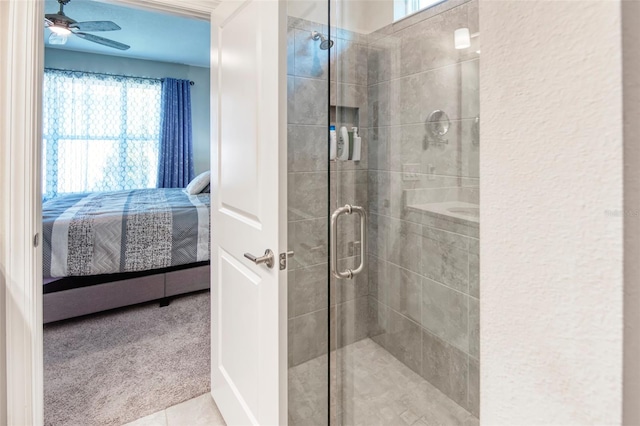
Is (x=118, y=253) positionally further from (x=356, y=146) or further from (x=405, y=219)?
(x=405, y=219)

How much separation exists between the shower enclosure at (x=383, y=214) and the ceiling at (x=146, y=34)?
218 centimetres

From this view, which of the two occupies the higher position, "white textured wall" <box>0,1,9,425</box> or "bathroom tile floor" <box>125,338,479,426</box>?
"white textured wall" <box>0,1,9,425</box>

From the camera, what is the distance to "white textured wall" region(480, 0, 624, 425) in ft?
1.08

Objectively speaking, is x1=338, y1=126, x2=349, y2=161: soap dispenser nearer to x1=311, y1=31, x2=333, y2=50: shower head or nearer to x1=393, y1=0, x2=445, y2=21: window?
x1=311, y1=31, x2=333, y2=50: shower head

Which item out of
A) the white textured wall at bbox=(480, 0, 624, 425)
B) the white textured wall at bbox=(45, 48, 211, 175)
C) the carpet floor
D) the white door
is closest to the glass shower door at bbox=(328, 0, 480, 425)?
the white door

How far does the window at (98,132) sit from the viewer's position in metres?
4.80

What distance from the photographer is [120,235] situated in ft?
9.32

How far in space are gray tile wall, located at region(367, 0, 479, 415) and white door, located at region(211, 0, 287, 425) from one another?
610 mm

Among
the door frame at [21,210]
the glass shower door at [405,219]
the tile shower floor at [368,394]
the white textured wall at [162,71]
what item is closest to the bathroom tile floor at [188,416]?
the door frame at [21,210]

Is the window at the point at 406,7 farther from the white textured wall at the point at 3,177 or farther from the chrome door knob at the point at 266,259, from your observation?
the white textured wall at the point at 3,177

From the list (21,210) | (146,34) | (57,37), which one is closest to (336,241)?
(21,210)

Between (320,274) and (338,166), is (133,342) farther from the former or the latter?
Result: (338,166)

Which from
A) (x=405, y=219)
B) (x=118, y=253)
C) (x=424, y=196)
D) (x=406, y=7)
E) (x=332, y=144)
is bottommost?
(x=118, y=253)

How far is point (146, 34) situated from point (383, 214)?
4021mm
